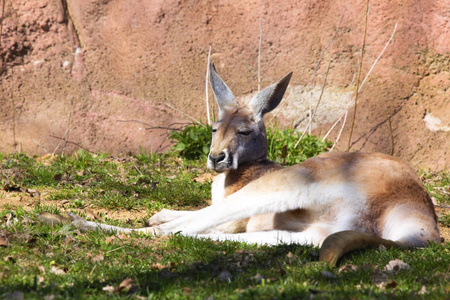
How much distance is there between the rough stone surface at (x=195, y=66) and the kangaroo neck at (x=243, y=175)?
9.42 feet

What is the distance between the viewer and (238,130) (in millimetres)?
5098

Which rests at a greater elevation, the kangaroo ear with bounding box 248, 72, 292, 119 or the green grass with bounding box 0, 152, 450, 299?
the kangaroo ear with bounding box 248, 72, 292, 119

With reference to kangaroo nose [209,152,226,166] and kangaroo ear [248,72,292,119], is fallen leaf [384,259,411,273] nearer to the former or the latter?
kangaroo nose [209,152,226,166]

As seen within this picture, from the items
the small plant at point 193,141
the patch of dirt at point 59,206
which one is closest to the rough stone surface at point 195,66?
the small plant at point 193,141

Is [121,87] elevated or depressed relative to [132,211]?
elevated

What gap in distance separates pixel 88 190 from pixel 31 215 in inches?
61.1

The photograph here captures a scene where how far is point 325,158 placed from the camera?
4.64 metres

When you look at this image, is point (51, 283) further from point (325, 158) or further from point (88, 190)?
point (88, 190)

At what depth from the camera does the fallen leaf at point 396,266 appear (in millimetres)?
3510

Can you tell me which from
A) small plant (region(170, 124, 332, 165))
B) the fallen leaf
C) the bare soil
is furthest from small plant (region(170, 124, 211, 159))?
the fallen leaf

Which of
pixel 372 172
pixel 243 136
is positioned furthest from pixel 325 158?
pixel 243 136

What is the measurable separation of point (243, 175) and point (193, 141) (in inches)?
98.7

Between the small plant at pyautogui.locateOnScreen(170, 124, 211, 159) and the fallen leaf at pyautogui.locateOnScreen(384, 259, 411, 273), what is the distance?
13.5ft

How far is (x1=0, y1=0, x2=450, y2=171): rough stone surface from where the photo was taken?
7.75 metres
